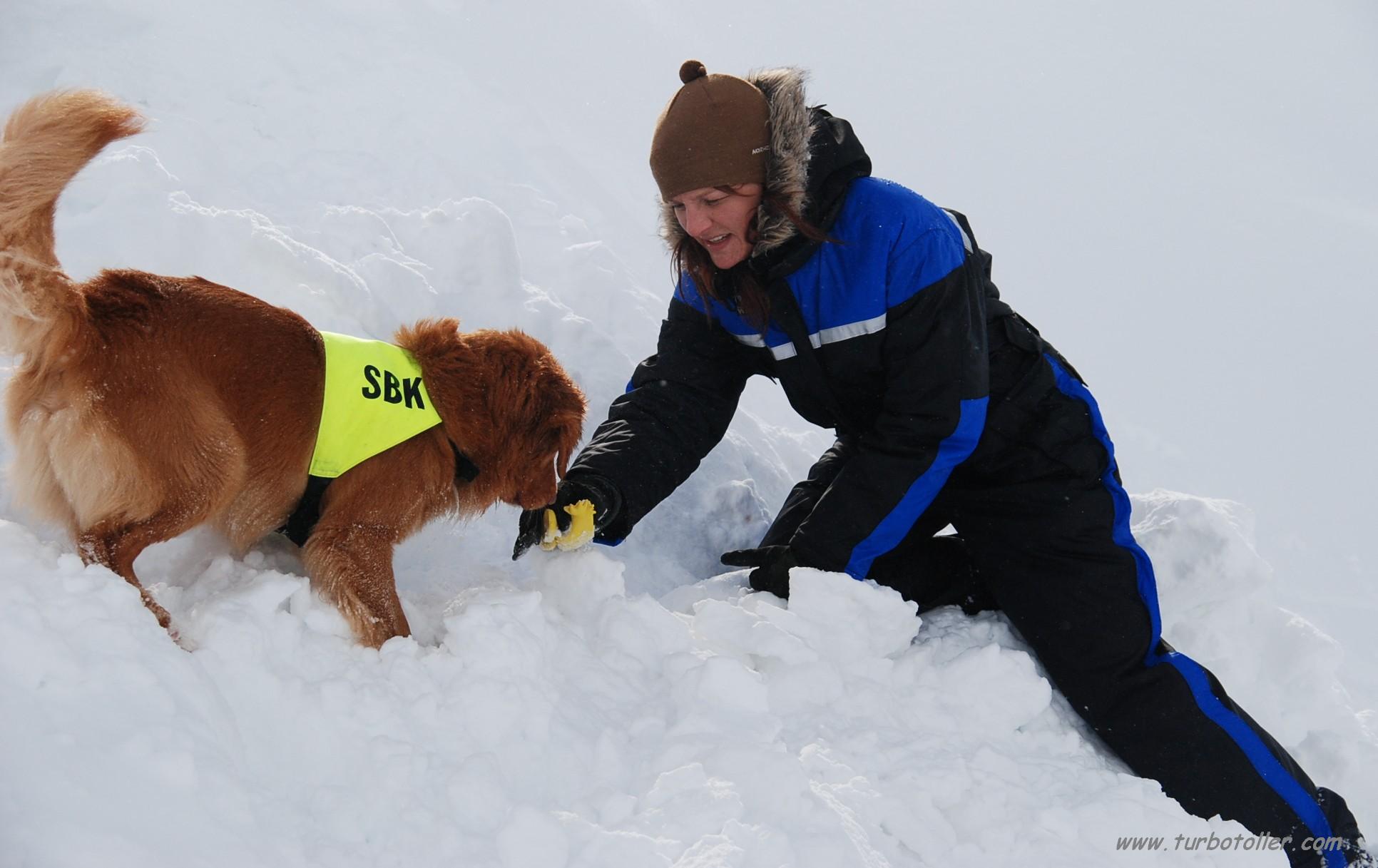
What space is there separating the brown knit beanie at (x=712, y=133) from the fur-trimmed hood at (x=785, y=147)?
31 mm

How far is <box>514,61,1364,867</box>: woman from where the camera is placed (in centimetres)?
277

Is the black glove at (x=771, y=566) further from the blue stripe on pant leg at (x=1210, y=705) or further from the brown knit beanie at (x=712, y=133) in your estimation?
the brown knit beanie at (x=712, y=133)

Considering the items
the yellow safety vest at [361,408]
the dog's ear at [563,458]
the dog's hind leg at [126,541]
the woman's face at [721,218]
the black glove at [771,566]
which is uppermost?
the woman's face at [721,218]

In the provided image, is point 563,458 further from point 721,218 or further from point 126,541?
point 126,541

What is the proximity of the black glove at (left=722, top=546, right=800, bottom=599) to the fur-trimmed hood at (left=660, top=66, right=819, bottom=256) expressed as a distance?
1.00 meters

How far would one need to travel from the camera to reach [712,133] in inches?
104

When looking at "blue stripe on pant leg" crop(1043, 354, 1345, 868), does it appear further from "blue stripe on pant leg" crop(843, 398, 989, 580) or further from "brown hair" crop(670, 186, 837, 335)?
"brown hair" crop(670, 186, 837, 335)

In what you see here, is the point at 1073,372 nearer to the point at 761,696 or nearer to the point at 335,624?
the point at 761,696

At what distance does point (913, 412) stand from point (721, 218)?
84 cm

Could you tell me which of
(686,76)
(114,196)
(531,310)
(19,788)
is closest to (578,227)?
(531,310)

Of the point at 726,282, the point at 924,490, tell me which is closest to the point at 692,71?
the point at 726,282

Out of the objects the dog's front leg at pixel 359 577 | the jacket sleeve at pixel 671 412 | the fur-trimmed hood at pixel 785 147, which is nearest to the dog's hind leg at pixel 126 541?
the dog's front leg at pixel 359 577

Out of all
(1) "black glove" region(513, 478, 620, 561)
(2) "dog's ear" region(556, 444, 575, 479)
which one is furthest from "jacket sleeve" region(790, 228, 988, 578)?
(2) "dog's ear" region(556, 444, 575, 479)

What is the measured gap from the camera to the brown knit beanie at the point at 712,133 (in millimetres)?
2633
